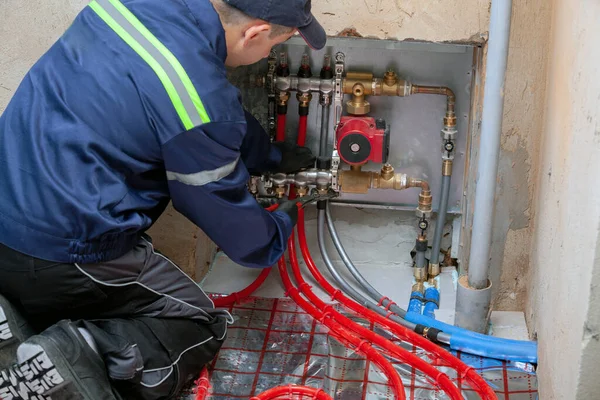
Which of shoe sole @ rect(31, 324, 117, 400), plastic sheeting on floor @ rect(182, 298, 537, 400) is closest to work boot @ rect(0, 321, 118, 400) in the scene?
shoe sole @ rect(31, 324, 117, 400)

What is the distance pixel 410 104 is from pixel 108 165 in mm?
1029

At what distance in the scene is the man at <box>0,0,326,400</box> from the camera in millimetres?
1494

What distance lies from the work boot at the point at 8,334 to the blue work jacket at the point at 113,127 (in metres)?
0.13

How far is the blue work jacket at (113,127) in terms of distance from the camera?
1.49 metres

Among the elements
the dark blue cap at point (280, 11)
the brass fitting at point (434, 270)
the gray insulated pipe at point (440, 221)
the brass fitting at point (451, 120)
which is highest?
the dark blue cap at point (280, 11)

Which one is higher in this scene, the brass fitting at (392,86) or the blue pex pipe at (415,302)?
the brass fitting at (392,86)

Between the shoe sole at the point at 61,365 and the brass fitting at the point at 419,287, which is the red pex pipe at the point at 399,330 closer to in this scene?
the brass fitting at the point at 419,287

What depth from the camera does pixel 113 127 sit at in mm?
1509

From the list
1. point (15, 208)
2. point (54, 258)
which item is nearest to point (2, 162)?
point (15, 208)

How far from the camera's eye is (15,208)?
1521 millimetres

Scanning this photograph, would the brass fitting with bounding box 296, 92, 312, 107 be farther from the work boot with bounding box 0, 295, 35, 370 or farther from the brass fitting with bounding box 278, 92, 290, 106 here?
the work boot with bounding box 0, 295, 35, 370

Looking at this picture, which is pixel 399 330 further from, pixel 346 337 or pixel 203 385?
pixel 203 385

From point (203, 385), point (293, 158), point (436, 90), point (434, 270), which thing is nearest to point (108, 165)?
point (203, 385)

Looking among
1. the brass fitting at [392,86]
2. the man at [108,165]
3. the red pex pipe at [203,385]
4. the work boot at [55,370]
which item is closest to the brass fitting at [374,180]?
the brass fitting at [392,86]
